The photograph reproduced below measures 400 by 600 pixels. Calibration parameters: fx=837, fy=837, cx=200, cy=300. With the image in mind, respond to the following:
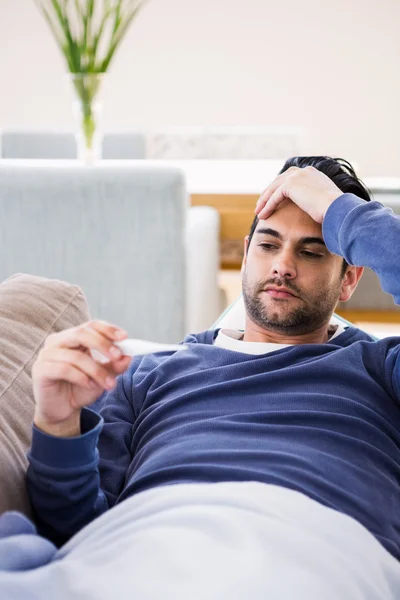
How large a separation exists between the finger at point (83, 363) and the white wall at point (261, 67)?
4832 millimetres

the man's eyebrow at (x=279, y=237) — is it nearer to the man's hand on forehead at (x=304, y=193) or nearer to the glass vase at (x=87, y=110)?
the man's hand on forehead at (x=304, y=193)

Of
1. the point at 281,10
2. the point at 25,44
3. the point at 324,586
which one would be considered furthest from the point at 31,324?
the point at 25,44

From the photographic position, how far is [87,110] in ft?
9.04

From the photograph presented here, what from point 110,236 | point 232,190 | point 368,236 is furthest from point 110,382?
point 232,190

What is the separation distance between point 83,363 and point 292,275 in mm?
484

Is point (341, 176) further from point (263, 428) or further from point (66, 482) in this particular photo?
point (66, 482)

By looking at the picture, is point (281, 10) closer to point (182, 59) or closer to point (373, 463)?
point (182, 59)

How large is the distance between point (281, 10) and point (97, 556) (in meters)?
5.16

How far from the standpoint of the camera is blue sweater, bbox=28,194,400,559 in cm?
100

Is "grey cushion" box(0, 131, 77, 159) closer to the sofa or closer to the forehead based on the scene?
the sofa

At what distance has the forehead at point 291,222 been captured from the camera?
132cm

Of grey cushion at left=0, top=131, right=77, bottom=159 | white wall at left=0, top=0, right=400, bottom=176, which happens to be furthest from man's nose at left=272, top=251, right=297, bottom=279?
white wall at left=0, top=0, right=400, bottom=176

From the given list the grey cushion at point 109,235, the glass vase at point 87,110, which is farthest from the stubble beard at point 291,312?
the glass vase at point 87,110

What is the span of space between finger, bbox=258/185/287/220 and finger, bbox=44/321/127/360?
1.66 feet
